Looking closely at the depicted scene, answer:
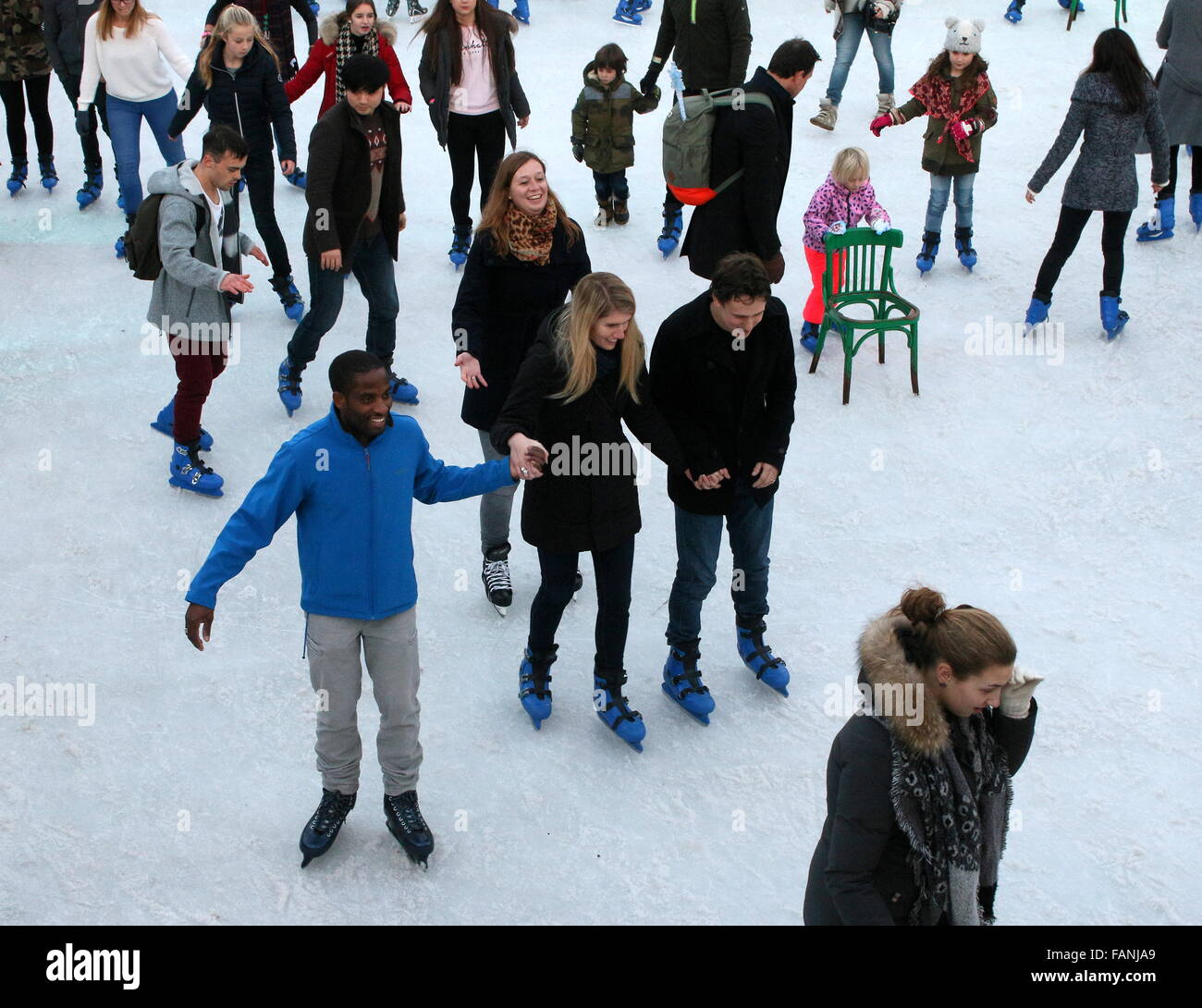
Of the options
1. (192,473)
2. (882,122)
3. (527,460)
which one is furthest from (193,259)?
(882,122)

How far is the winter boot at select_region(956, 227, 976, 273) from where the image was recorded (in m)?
8.37

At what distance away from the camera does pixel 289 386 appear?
6922 millimetres

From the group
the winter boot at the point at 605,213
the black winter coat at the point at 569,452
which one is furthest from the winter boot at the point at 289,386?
the winter boot at the point at 605,213

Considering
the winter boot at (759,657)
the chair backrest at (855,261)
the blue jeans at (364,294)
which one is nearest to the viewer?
the winter boot at (759,657)

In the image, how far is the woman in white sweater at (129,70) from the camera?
307 inches

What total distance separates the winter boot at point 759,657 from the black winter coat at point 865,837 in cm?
233

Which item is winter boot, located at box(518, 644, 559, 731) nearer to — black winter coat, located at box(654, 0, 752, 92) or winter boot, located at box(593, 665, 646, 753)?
winter boot, located at box(593, 665, 646, 753)

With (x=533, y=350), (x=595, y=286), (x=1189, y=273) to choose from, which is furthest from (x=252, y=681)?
(x=1189, y=273)

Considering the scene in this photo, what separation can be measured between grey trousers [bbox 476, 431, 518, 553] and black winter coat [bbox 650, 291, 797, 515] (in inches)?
38.4

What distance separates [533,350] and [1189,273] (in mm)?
5460

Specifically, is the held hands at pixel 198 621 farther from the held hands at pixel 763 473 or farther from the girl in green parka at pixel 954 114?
the girl in green parka at pixel 954 114

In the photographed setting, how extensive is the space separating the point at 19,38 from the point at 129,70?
1434mm

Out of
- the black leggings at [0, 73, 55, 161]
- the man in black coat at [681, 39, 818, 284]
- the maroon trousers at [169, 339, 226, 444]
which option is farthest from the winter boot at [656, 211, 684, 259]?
the black leggings at [0, 73, 55, 161]

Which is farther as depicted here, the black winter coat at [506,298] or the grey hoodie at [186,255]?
the grey hoodie at [186,255]
